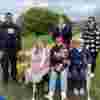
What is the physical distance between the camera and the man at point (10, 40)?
2.33m

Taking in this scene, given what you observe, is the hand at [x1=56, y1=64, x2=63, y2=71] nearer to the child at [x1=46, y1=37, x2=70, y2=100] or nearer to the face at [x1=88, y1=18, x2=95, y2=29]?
the child at [x1=46, y1=37, x2=70, y2=100]

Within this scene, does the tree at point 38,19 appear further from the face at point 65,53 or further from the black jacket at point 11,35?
the face at point 65,53

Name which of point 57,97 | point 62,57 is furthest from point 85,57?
point 57,97

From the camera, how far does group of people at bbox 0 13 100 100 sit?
231cm

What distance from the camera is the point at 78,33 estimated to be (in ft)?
7.59

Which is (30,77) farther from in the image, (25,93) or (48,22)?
(48,22)

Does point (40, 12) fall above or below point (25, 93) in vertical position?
above

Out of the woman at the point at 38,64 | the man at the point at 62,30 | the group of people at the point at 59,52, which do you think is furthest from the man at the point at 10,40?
the man at the point at 62,30

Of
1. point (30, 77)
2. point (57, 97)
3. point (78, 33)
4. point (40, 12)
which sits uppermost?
point (40, 12)

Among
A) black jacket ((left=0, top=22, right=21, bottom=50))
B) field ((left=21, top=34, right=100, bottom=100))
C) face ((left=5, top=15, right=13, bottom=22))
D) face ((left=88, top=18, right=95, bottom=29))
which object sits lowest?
field ((left=21, top=34, right=100, bottom=100))

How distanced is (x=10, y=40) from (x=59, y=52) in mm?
407

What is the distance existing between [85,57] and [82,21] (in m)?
0.29

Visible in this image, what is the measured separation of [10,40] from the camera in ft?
7.68

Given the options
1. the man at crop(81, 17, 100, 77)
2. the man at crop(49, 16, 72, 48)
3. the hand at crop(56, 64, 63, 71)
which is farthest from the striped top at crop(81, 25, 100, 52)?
the hand at crop(56, 64, 63, 71)
